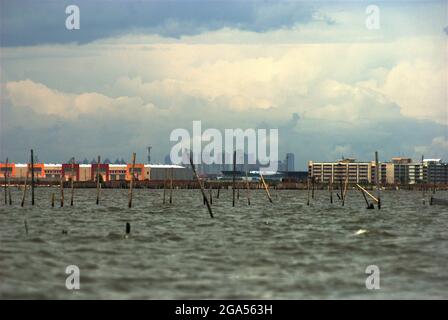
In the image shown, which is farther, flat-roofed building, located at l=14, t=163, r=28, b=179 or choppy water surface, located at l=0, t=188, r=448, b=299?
flat-roofed building, located at l=14, t=163, r=28, b=179

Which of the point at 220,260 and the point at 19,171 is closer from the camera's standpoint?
the point at 220,260

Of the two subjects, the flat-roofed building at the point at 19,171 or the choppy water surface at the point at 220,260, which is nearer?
the choppy water surface at the point at 220,260

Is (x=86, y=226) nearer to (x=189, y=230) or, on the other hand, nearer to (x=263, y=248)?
(x=189, y=230)

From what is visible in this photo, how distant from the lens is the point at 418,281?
23844 millimetres

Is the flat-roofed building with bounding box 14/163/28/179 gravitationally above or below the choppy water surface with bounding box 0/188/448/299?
above

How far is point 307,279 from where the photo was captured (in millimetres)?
23672

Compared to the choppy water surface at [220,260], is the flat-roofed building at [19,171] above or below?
above
